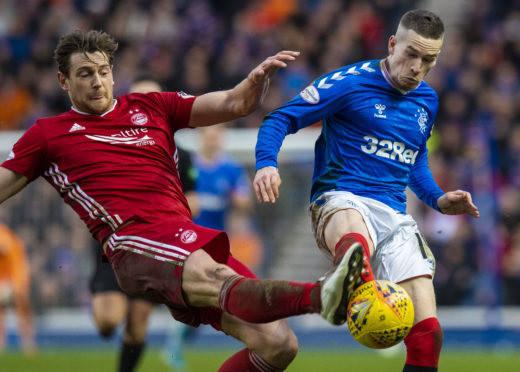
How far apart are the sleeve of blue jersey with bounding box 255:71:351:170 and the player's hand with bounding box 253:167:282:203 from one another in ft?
1.01

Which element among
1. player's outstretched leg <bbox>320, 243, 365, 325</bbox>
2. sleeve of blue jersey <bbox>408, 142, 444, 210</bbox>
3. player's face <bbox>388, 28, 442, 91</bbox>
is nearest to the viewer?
player's outstretched leg <bbox>320, 243, 365, 325</bbox>

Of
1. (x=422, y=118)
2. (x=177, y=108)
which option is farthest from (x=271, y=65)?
(x=422, y=118)

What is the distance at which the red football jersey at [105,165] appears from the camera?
4766 millimetres

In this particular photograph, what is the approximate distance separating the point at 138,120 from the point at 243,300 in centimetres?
138

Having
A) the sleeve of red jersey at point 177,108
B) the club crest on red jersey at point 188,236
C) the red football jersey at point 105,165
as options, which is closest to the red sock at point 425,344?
the club crest on red jersey at point 188,236

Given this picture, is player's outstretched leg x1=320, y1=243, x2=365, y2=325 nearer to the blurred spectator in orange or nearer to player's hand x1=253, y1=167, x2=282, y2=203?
player's hand x1=253, y1=167, x2=282, y2=203

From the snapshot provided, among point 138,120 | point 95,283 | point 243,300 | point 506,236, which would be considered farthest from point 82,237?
point 243,300

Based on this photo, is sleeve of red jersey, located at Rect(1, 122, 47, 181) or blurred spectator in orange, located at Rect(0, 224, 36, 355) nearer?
sleeve of red jersey, located at Rect(1, 122, 47, 181)

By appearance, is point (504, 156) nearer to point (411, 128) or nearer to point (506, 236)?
point (506, 236)

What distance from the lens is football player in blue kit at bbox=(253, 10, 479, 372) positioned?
191 inches

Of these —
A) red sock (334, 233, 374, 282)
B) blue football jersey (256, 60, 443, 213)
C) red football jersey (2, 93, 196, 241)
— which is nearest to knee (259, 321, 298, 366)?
red sock (334, 233, 374, 282)

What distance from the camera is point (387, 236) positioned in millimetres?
5023

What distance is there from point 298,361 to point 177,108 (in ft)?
17.0

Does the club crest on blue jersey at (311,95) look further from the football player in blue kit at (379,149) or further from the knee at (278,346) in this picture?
the knee at (278,346)
